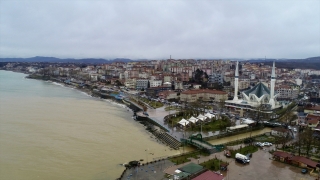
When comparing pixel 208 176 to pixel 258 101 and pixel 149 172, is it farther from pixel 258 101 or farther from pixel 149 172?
pixel 258 101

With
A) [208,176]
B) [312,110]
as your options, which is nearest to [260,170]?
[208,176]

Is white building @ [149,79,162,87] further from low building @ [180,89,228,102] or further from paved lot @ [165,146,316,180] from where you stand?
paved lot @ [165,146,316,180]

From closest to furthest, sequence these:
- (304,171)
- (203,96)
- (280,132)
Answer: (304,171) < (280,132) < (203,96)

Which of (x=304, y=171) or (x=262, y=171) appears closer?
(x=304, y=171)

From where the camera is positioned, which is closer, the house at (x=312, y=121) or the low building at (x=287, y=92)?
the house at (x=312, y=121)

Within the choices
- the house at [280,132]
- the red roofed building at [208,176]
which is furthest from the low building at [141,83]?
the red roofed building at [208,176]

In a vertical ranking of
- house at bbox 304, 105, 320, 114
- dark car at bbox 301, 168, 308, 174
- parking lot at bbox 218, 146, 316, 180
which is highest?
house at bbox 304, 105, 320, 114

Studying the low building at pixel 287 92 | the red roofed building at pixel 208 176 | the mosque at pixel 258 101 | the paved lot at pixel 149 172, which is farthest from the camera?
the low building at pixel 287 92

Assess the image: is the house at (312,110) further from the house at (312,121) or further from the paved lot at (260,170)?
the paved lot at (260,170)

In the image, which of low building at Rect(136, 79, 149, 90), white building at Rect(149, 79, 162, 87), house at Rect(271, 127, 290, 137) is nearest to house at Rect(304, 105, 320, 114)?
house at Rect(271, 127, 290, 137)

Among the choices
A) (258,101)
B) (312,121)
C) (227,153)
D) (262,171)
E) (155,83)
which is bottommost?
(262,171)

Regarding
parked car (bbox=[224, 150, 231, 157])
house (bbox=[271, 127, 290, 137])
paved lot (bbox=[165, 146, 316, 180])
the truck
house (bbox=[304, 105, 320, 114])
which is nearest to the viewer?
paved lot (bbox=[165, 146, 316, 180])
